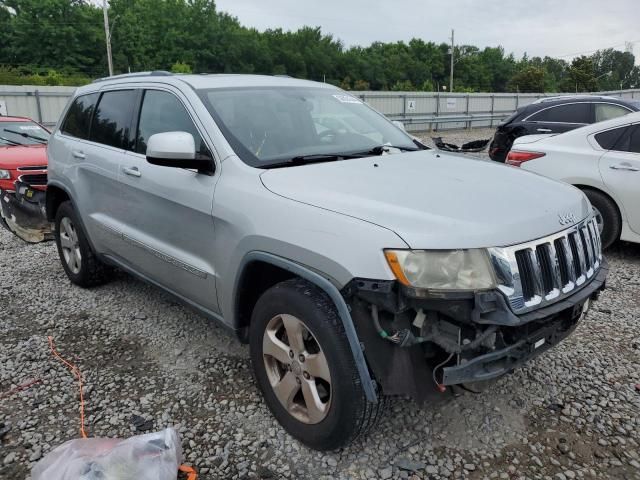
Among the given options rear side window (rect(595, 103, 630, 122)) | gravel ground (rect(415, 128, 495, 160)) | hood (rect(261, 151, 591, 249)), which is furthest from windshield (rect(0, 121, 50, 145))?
gravel ground (rect(415, 128, 495, 160))

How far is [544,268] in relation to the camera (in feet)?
8.03

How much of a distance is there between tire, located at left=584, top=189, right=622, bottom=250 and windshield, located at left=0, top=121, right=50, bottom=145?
7751 millimetres

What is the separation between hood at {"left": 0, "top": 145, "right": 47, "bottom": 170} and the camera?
7043 mm

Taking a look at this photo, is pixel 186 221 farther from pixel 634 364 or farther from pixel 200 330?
pixel 634 364

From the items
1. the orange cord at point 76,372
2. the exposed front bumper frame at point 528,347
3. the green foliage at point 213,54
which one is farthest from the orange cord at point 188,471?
the green foliage at point 213,54

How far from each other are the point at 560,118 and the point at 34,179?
8300 mm

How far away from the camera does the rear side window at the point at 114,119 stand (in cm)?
402

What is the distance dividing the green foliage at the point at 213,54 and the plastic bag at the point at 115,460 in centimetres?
4302

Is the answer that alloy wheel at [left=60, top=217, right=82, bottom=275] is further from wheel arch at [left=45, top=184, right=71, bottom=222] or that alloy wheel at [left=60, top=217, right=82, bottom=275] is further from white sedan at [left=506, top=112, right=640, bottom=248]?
white sedan at [left=506, top=112, right=640, bottom=248]

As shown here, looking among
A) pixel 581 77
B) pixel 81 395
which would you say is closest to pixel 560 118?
pixel 81 395

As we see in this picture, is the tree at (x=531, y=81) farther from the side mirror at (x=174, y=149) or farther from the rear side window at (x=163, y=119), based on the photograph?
the side mirror at (x=174, y=149)

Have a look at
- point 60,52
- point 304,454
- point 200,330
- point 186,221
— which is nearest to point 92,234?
point 200,330

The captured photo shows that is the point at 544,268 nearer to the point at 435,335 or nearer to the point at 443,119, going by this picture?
the point at 435,335

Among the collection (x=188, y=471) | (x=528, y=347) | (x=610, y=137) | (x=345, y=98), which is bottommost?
(x=188, y=471)
